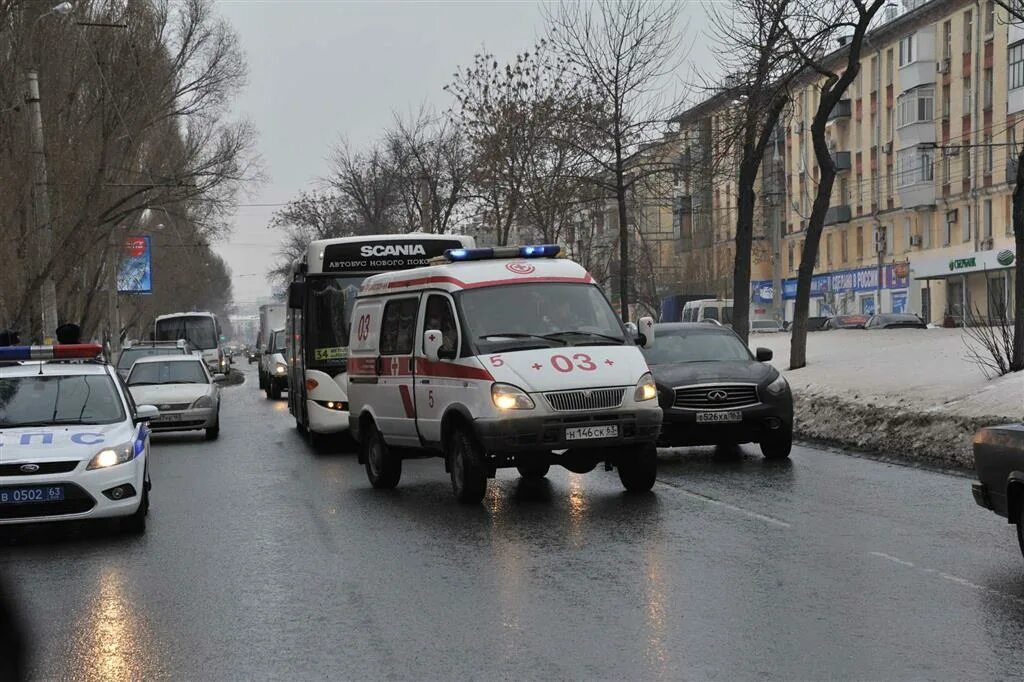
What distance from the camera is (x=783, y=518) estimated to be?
37.6ft

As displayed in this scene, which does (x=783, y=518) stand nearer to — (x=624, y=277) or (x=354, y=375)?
(x=354, y=375)

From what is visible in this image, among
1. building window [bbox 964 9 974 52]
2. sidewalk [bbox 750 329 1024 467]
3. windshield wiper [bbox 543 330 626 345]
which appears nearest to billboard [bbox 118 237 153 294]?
building window [bbox 964 9 974 52]

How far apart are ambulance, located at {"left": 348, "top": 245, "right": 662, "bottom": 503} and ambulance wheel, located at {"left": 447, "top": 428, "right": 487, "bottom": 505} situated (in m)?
0.01

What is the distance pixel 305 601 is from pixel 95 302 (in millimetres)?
51223

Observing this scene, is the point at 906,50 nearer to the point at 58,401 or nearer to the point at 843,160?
the point at 843,160

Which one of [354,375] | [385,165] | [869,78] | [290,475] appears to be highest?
[869,78]

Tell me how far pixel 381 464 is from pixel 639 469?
122 inches

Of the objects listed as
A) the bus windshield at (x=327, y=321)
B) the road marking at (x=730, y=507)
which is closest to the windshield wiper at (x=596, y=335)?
the road marking at (x=730, y=507)

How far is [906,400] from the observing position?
64.1 feet

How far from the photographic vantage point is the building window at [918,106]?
62875 millimetres

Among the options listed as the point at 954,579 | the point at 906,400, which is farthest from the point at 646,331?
the point at 906,400

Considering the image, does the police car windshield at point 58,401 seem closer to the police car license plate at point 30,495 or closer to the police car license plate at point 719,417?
the police car license plate at point 30,495

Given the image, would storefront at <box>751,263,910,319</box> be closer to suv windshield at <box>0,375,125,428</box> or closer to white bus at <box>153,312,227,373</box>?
white bus at <box>153,312,227,373</box>

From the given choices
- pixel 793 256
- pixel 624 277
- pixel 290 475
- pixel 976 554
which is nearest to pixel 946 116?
pixel 793 256
